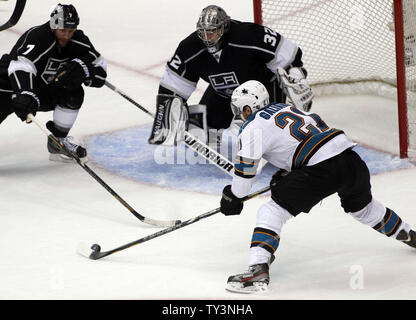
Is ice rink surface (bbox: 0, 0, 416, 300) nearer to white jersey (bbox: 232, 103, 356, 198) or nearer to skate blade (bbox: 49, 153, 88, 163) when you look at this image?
skate blade (bbox: 49, 153, 88, 163)

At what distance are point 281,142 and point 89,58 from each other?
67.8 inches

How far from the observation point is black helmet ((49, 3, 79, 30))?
414cm

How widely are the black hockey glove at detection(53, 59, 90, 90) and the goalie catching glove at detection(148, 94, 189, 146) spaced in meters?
0.41

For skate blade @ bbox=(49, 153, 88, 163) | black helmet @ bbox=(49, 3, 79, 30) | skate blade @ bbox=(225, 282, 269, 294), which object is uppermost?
black helmet @ bbox=(49, 3, 79, 30)

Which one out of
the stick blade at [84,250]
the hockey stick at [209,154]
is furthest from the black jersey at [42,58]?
the stick blade at [84,250]

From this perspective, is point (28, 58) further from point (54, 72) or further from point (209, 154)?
point (209, 154)

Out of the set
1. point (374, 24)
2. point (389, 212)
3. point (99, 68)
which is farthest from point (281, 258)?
point (374, 24)

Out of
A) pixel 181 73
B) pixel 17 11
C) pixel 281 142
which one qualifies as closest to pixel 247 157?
pixel 281 142

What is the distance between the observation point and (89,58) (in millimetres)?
4434

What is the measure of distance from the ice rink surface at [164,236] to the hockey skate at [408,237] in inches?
1.9

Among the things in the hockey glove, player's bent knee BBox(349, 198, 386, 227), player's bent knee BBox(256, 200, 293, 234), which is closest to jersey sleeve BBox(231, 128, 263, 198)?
player's bent knee BBox(256, 200, 293, 234)

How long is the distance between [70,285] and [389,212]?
114 centimetres

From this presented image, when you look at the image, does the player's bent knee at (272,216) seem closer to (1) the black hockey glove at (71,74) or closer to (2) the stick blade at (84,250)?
(2) the stick blade at (84,250)

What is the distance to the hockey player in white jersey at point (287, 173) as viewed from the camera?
2.94 meters
